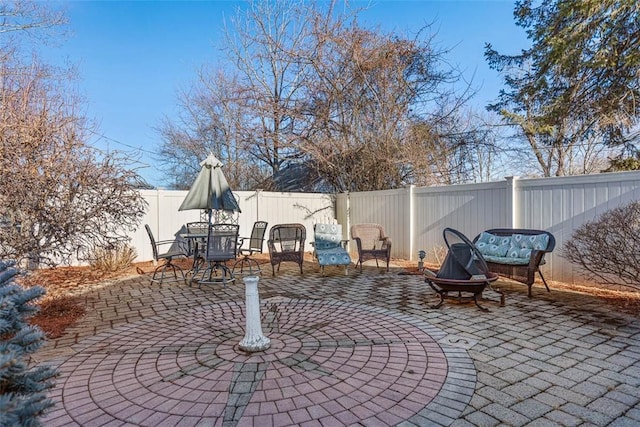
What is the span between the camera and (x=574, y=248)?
4.69 m

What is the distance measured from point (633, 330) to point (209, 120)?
44.9ft

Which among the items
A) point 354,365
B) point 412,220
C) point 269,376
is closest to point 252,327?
point 269,376

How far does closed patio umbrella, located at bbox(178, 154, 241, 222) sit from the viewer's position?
5594mm

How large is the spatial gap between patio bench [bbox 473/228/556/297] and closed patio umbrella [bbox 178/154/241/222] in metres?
4.05

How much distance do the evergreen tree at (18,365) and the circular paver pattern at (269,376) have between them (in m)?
0.99

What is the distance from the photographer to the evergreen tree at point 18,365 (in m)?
0.97

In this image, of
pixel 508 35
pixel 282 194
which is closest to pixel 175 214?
pixel 282 194

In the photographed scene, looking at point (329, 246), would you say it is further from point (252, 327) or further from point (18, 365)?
point (18, 365)

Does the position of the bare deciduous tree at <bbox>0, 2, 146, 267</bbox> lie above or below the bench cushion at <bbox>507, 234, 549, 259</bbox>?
above

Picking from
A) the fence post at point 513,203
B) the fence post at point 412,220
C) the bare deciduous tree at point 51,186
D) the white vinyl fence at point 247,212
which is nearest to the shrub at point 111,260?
the white vinyl fence at point 247,212

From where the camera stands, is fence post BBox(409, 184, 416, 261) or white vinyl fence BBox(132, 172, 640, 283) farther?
fence post BBox(409, 184, 416, 261)

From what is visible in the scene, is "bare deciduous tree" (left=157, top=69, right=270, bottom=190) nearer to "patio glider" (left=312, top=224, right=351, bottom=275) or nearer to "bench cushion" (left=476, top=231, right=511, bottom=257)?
"patio glider" (left=312, top=224, right=351, bottom=275)

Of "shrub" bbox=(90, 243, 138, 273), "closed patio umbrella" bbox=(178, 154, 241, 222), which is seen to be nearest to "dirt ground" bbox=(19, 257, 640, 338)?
"shrub" bbox=(90, 243, 138, 273)

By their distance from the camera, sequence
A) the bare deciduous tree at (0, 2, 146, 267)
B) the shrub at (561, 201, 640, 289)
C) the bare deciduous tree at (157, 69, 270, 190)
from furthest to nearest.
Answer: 1. the bare deciduous tree at (157, 69, 270, 190)
2. the bare deciduous tree at (0, 2, 146, 267)
3. the shrub at (561, 201, 640, 289)
